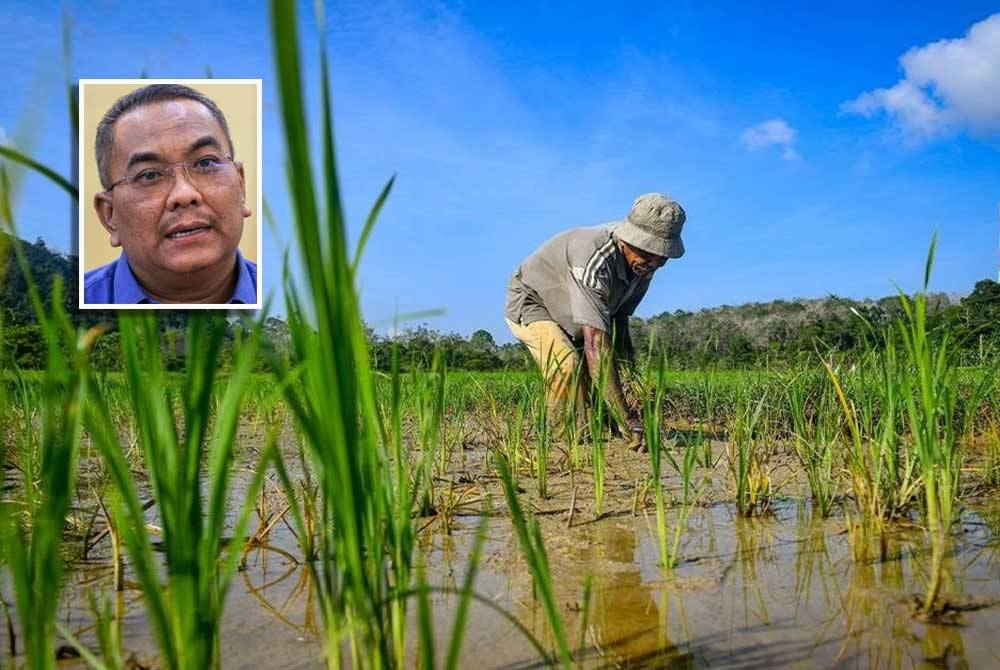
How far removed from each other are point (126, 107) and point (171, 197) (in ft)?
1.49

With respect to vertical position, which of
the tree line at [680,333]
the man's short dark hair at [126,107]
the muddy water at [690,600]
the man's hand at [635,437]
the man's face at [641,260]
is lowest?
the muddy water at [690,600]

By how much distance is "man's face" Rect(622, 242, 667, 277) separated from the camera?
5.15 metres

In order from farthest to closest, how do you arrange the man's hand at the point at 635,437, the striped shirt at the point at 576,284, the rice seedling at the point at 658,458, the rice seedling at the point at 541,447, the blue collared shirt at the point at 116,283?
1. the striped shirt at the point at 576,284
2. the man's hand at the point at 635,437
3. the blue collared shirt at the point at 116,283
4. the rice seedling at the point at 541,447
5. the rice seedling at the point at 658,458

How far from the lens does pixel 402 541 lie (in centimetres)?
127

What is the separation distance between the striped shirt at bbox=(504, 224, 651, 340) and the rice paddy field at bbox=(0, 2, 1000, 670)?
1.54 meters

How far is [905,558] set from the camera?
2.23 meters

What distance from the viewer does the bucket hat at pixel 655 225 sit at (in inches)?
191

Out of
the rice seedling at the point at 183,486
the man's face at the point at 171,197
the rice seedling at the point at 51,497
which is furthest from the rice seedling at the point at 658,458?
the man's face at the point at 171,197

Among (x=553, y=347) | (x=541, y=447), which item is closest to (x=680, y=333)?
(x=553, y=347)

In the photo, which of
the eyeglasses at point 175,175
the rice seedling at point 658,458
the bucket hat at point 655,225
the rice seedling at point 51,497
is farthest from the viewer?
the bucket hat at point 655,225

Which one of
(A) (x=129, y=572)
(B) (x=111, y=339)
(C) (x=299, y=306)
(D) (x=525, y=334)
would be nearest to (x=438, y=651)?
(C) (x=299, y=306)

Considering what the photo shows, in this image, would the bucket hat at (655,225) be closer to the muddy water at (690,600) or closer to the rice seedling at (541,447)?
the rice seedling at (541,447)

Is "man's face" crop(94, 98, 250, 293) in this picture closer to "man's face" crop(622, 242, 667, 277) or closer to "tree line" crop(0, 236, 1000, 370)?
"tree line" crop(0, 236, 1000, 370)

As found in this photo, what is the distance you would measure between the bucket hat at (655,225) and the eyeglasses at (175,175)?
248 cm
